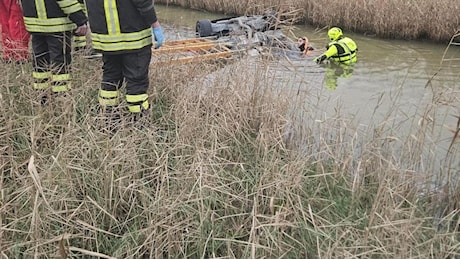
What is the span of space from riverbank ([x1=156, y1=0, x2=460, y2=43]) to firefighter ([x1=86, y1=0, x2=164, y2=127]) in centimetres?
484

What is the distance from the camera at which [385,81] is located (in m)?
6.52

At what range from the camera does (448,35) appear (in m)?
8.62

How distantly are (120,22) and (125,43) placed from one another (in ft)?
0.50

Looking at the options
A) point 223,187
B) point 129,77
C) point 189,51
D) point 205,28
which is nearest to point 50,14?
point 129,77

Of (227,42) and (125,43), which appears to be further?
(227,42)

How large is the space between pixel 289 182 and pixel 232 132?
95 centimetres

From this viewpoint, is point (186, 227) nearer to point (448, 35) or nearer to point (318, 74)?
point (318, 74)

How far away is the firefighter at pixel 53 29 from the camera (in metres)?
3.89

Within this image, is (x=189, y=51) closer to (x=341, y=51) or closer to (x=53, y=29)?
(x=341, y=51)

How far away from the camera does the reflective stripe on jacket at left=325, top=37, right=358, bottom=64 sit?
6.87m

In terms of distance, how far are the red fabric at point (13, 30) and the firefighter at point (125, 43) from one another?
1.25m

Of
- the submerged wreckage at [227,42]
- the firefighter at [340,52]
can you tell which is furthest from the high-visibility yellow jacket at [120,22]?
the firefighter at [340,52]

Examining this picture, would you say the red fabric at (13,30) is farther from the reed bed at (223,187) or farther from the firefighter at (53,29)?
the reed bed at (223,187)

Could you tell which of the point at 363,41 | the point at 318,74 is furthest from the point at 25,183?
the point at 363,41
